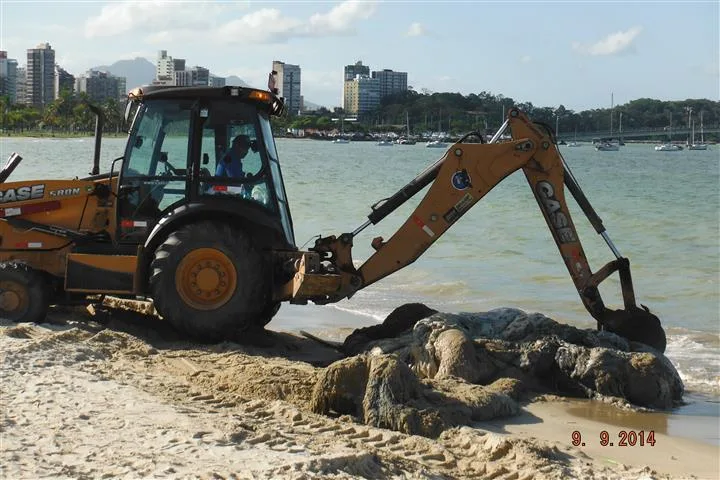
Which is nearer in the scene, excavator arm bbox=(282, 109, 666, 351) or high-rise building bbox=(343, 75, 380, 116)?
excavator arm bbox=(282, 109, 666, 351)

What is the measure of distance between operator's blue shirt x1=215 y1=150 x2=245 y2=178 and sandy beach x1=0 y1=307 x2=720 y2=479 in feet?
4.91

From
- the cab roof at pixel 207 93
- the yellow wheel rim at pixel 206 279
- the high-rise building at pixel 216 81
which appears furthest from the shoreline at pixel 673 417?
the high-rise building at pixel 216 81

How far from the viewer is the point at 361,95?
16225 centimetres

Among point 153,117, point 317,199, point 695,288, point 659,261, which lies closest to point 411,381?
point 153,117

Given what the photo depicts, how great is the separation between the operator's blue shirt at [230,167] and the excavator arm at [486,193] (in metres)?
0.98

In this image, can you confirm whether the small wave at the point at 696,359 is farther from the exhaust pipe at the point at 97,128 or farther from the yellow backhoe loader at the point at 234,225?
the exhaust pipe at the point at 97,128

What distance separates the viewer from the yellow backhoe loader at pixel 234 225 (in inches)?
346

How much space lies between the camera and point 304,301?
29.2ft

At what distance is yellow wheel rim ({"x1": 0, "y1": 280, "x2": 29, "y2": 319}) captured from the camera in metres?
9.23

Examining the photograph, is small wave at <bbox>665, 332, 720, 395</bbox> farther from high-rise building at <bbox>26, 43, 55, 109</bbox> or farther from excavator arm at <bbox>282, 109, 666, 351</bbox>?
high-rise building at <bbox>26, 43, 55, 109</bbox>

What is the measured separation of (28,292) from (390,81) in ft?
538

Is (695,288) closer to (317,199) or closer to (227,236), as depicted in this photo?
(227,236)

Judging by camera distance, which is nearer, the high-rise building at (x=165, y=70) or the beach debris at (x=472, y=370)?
the beach debris at (x=472, y=370)

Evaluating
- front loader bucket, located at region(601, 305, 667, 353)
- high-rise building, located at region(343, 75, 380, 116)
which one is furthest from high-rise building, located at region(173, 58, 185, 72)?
high-rise building, located at region(343, 75, 380, 116)
